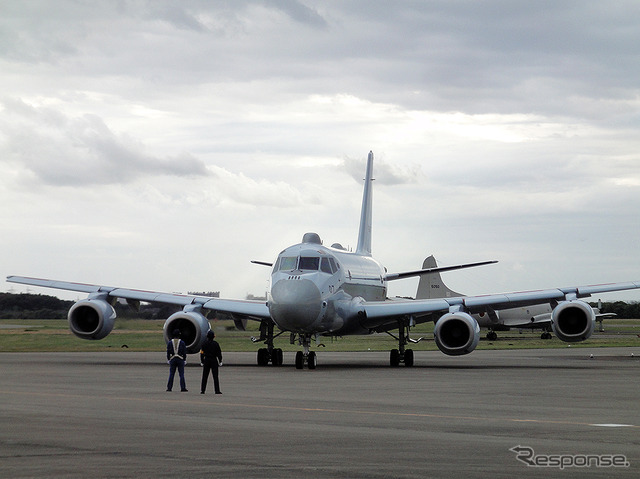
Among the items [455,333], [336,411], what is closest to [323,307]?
[455,333]

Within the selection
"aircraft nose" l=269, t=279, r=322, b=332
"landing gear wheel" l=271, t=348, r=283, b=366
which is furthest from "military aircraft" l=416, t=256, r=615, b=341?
"aircraft nose" l=269, t=279, r=322, b=332

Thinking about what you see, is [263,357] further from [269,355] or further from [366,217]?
[366,217]

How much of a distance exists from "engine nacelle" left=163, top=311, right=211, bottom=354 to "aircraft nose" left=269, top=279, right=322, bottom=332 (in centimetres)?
404

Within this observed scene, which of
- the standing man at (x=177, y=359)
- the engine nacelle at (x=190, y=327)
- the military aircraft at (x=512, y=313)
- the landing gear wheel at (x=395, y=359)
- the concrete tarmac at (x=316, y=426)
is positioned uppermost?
the military aircraft at (x=512, y=313)

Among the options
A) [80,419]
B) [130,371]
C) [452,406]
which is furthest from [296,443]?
[130,371]

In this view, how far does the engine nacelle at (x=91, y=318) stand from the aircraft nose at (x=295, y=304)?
8420 millimetres

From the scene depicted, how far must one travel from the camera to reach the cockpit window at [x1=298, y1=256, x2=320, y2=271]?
123 feet

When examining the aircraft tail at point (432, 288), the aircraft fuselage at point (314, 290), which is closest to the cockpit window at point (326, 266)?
the aircraft fuselage at point (314, 290)

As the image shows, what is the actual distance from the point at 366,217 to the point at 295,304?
19.0 metres

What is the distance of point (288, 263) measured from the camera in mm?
37562

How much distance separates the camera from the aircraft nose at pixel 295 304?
117 feet

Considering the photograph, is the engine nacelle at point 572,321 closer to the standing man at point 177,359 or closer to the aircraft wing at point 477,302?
the aircraft wing at point 477,302

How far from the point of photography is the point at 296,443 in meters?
14.6

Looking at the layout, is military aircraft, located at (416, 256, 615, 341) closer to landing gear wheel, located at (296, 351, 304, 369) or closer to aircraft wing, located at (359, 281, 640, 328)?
aircraft wing, located at (359, 281, 640, 328)
